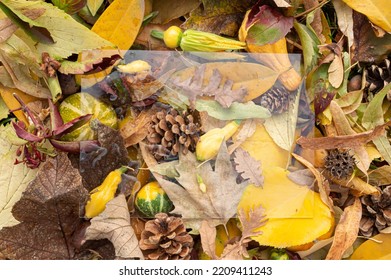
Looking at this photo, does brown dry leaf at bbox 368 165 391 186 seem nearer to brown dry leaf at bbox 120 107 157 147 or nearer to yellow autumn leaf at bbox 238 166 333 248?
yellow autumn leaf at bbox 238 166 333 248

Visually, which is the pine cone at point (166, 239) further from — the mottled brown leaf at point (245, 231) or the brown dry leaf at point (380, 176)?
the brown dry leaf at point (380, 176)

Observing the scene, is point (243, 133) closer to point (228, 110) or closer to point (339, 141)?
point (228, 110)

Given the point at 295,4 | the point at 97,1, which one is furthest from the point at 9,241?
the point at 295,4

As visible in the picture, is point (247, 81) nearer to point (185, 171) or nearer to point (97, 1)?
point (185, 171)

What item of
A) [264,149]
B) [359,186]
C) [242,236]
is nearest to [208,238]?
[242,236]

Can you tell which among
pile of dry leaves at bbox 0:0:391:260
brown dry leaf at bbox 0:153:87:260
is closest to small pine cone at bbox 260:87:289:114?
pile of dry leaves at bbox 0:0:391:260

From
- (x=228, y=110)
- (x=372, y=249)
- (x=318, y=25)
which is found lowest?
(x=372, y=249)
